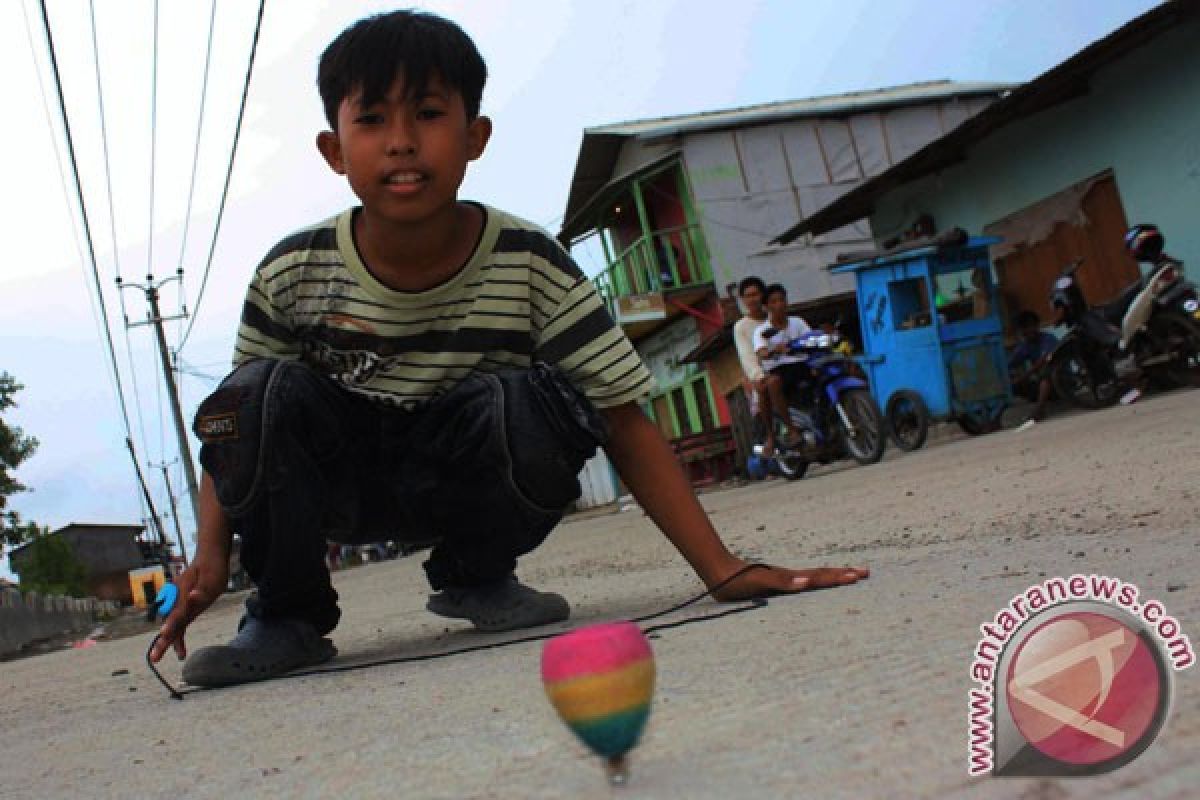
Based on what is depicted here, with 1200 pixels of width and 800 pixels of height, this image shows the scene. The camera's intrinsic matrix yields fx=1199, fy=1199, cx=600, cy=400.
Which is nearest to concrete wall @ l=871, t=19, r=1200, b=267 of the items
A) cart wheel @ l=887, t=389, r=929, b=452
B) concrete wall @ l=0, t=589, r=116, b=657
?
cart wheel @ l=887, t=389, r=929, b=452

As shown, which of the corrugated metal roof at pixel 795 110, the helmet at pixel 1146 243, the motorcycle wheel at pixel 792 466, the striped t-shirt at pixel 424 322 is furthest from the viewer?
the corrugated metal roof at pixel 795 110

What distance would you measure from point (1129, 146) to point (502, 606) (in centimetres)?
929

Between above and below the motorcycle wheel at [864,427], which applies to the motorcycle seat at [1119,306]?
above

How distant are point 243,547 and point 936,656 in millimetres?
1586

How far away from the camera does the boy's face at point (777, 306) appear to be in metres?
9.11

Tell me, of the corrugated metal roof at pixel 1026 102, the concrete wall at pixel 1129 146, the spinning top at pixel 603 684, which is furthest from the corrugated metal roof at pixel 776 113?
the spinning top at pixel 603 684

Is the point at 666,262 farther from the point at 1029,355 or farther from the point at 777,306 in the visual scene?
the point at 777,306

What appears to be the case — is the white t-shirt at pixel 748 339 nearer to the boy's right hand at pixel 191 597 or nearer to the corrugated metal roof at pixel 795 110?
the boy's right hand at pixel 191 597

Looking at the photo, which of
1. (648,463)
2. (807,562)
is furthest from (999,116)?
(648,463)

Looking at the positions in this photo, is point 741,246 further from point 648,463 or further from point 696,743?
point 696,743

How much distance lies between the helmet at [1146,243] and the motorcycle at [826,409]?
2137 millimetres

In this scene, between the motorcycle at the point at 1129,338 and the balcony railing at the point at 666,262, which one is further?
the balcony railing at the point at 666,262

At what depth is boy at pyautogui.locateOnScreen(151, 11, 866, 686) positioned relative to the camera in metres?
2.33

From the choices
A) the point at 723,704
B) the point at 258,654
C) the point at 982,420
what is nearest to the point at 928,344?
the point at 982,420
